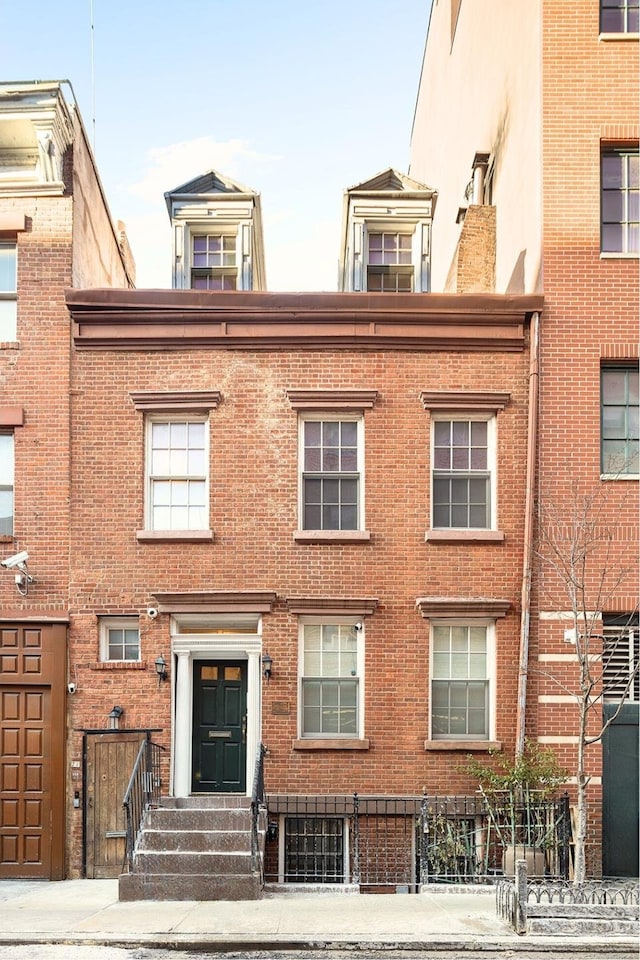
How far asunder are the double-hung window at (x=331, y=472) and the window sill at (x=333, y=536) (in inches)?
7.5

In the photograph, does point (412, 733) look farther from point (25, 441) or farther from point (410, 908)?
point (25, 441)

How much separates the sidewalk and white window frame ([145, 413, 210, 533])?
16.4 feet

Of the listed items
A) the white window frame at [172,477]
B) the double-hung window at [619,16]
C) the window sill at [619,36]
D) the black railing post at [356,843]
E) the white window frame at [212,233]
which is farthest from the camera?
the white window frame at [212,233]

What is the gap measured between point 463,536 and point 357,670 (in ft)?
7.91

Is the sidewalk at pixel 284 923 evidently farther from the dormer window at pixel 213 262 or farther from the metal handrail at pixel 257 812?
the dormer window at pixel 213 262

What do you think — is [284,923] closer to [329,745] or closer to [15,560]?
[329,745]

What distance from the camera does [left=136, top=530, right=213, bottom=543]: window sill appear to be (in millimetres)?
15321

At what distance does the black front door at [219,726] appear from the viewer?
15383 mm

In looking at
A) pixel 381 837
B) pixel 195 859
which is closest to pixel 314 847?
pixel 381 837

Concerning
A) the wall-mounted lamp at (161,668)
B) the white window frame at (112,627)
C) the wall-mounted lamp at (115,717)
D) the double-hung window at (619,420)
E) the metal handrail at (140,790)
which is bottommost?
the metal handrail at (140,790)

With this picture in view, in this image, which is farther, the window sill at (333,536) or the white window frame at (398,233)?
the white window frame at (398,233)

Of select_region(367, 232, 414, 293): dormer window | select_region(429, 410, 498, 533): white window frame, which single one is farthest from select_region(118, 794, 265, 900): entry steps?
select_region(367, 232, 414, 293): dormer window

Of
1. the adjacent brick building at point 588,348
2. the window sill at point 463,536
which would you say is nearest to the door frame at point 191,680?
the window sill at point 463,536

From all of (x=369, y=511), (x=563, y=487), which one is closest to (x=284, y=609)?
(x=369, y=511)
